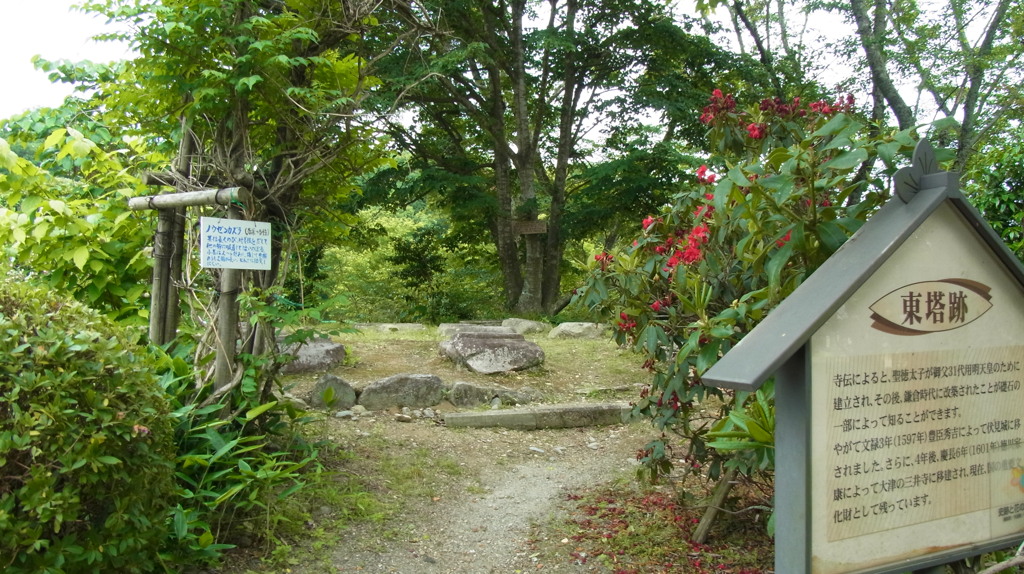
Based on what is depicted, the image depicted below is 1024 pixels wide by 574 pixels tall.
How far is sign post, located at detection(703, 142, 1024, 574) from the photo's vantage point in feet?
5.94

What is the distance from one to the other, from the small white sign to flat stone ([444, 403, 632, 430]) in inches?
101

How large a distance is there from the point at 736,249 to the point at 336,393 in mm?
4163

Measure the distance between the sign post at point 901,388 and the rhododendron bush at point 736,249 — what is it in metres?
0.39

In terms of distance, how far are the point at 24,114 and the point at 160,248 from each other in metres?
1.37

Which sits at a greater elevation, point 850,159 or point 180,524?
point 850,159

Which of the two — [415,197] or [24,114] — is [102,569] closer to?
[24,114]

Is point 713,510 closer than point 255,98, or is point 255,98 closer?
point 713,510

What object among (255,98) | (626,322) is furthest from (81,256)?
(626,322)

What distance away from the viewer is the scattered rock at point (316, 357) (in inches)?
275

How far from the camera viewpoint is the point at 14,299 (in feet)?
9.57

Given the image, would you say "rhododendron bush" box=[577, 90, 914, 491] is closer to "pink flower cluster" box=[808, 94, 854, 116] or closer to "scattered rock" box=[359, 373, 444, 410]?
"pink flower cluster" box=[808, 94, 854, 116]

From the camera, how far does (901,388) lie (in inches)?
75.8

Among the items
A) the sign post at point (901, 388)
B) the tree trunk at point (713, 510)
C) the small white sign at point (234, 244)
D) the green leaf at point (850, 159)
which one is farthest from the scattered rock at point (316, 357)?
the sign post at point (901, 388)

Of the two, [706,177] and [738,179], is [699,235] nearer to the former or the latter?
[706,177]
